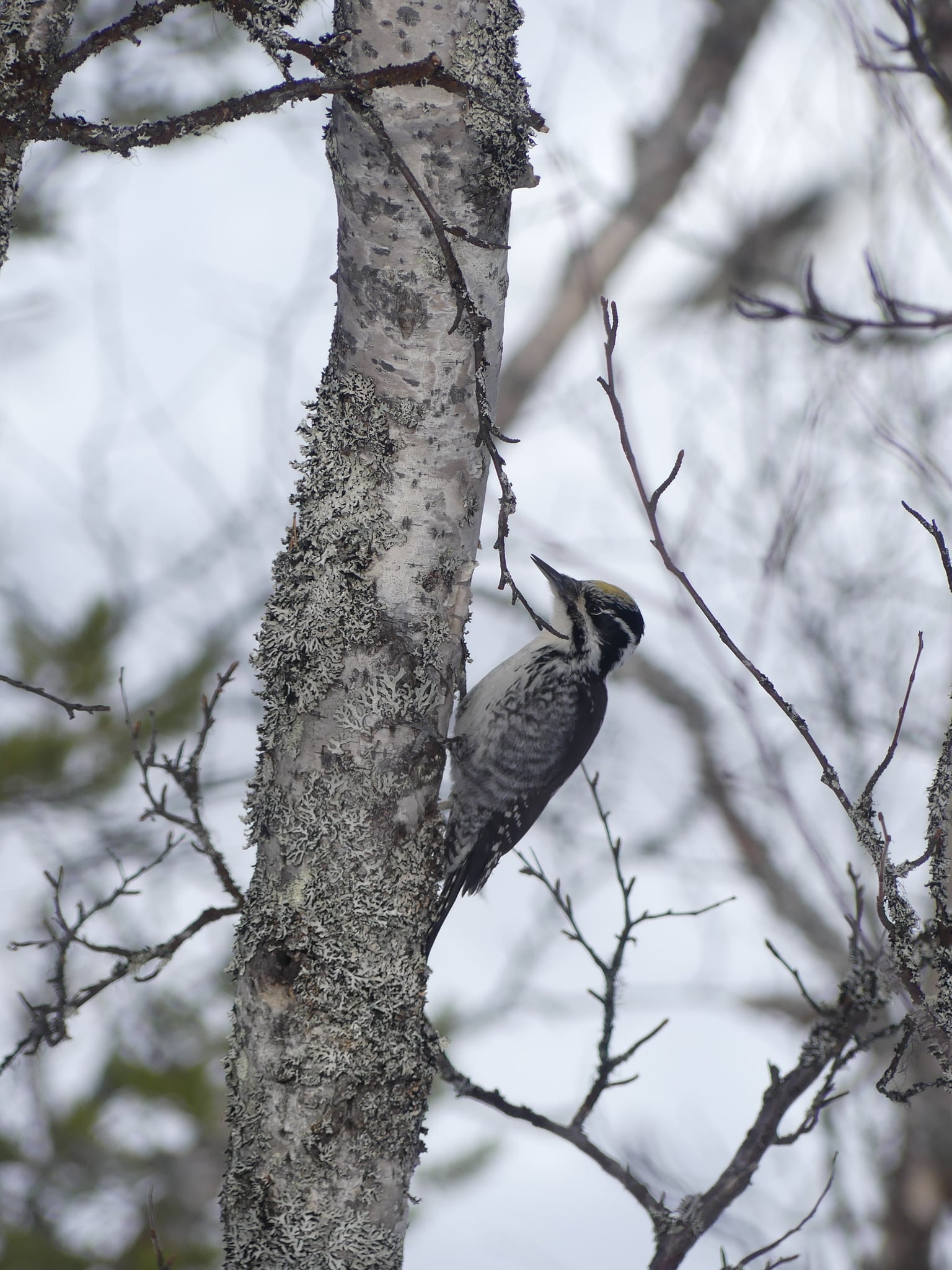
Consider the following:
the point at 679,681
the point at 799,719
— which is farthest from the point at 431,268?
the point at 679,681

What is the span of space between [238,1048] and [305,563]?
93 cm

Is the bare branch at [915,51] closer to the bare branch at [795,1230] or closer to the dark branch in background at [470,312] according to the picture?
the dark branch in background at [470,312]

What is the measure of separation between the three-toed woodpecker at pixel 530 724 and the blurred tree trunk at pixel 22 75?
1674 mm

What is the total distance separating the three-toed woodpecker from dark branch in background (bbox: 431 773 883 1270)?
0.72 m

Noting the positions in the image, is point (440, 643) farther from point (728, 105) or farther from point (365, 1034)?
point (728, 105)

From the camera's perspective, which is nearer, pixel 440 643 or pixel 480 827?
pixel 440 643

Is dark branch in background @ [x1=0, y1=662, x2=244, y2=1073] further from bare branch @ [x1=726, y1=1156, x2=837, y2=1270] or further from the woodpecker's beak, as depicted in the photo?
the woodpecker's beak

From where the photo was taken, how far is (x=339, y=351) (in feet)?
6.29

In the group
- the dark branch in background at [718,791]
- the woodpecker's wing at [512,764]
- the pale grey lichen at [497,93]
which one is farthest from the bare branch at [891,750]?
the dark branch in background at [718,791]

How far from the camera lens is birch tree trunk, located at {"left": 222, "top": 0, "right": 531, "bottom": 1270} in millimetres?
1721

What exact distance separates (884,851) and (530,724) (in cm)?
190

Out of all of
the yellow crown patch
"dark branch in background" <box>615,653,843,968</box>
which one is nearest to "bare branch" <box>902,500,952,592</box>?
the yellow crown patch

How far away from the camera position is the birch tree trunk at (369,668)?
1.72 metres

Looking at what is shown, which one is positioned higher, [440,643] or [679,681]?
[679,681]
